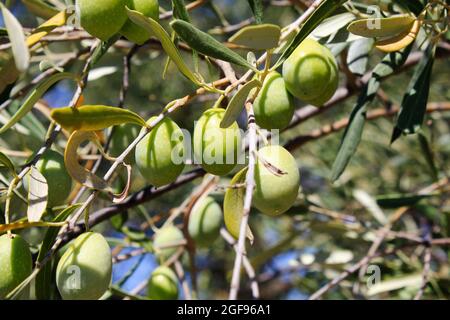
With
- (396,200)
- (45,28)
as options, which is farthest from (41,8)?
(396,200)

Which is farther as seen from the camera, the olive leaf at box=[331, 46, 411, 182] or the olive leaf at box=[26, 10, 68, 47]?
the olive leaf at box=[331, 46, 411, 182]

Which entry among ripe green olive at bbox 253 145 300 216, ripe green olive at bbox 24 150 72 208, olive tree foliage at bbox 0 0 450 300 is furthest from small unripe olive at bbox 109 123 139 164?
ripe green olive at bbox 253 145 300 216

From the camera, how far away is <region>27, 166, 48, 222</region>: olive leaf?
2.99ft

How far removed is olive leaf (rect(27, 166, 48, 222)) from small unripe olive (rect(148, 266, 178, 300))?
1.73 feet

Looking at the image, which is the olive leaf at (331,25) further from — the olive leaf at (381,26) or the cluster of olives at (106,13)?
the cluster of olives at (106,13)

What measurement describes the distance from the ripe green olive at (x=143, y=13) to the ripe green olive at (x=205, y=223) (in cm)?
59

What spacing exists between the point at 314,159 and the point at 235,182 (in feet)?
5.35

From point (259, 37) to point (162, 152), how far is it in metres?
0.20

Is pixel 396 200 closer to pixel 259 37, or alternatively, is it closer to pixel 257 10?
pixel 257 10

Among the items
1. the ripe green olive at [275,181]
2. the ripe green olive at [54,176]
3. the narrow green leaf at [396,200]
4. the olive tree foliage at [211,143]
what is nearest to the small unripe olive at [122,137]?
the olive tree foliage at [211,143]

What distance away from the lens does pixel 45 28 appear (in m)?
1.00

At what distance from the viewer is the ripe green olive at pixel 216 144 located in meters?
0.87

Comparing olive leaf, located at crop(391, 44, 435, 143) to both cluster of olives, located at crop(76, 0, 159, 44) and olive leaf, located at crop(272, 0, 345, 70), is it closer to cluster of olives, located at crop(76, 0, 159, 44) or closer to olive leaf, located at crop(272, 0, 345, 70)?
olive leaf, located at crop(272, 0, 345, 70)
